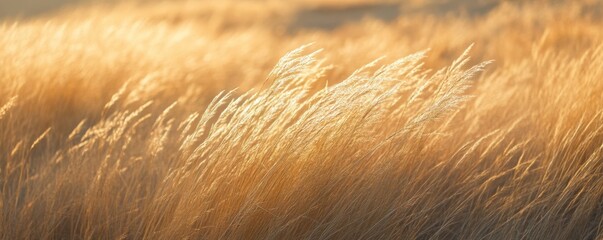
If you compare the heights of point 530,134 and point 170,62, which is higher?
point 170,62

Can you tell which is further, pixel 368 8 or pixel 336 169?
pixel 368 8

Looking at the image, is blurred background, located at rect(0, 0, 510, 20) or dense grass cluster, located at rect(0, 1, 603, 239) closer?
dense grass cluster, located at rect(0, 1, 603, 239)

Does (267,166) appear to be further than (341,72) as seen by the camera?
No

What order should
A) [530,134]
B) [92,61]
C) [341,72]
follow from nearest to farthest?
[530,134]
[92,61]
[341,72]

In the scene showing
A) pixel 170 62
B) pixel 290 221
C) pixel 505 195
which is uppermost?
pixel 170 62

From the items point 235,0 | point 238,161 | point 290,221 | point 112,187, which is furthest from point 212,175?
point 235,0

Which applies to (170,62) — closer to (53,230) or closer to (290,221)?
(53,230)

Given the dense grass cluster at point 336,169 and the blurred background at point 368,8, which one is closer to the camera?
the dense grass cluster at point 336,169

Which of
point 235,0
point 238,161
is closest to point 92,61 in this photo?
point 238,161

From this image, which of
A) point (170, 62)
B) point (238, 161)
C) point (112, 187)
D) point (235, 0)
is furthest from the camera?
point (235, 0)
